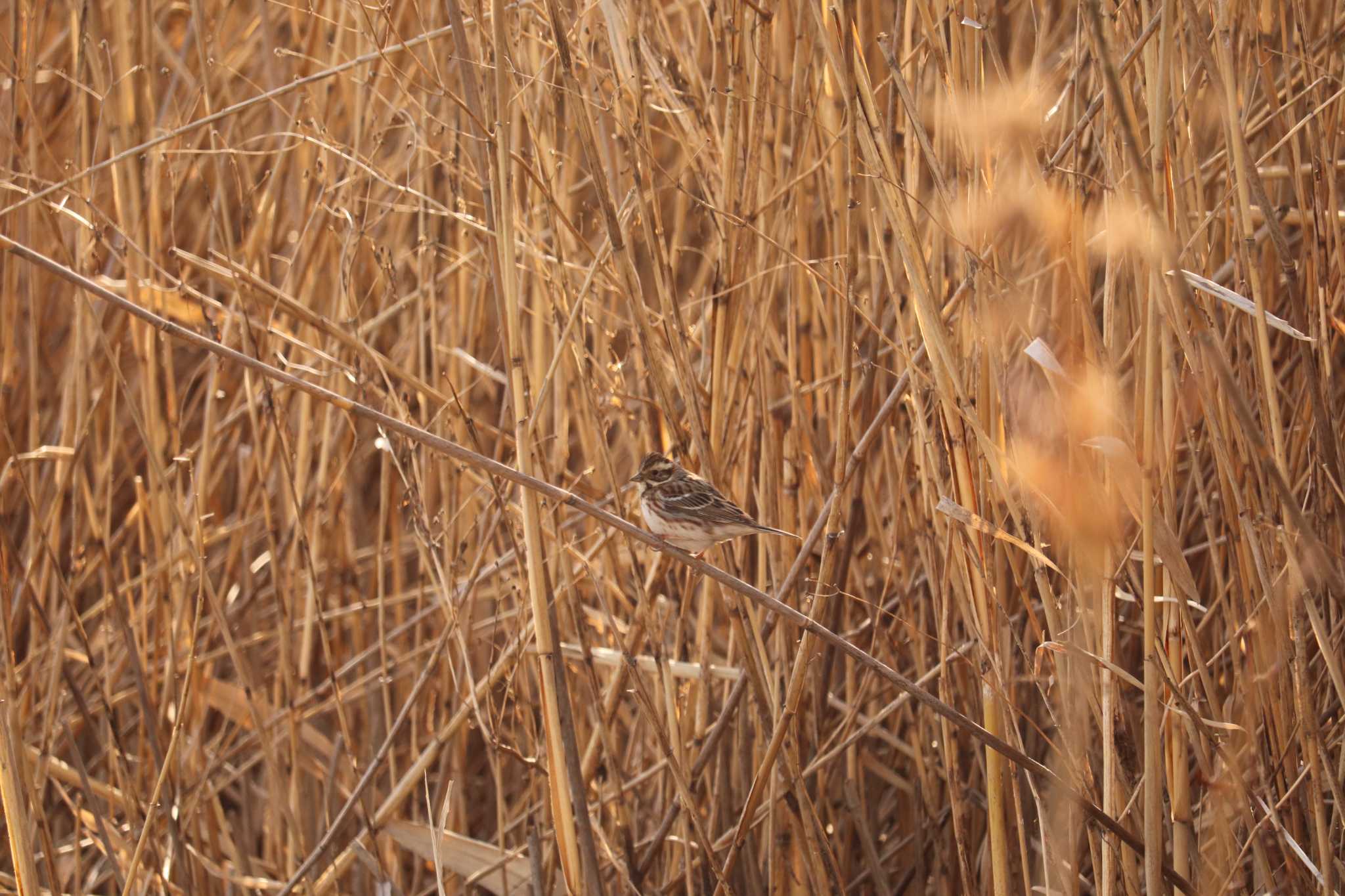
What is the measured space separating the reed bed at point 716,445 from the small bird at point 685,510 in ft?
0.23

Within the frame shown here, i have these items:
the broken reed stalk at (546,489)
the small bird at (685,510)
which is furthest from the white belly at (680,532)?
the broken reed stalk at (546,489)

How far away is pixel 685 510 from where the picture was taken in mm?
2832

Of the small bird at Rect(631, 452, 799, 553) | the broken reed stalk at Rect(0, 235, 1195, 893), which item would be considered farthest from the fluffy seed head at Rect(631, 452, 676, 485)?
A: the broken reed stalk at Rect(0, 235, 1195, 893)

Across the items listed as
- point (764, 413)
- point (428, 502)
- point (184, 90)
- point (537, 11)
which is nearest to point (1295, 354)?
point (764, 413)

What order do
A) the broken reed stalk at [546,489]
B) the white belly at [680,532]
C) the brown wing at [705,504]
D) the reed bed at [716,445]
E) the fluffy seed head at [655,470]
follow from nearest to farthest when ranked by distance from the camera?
1. the broken reed stalk at [546,489]
2. the reed bed at [716,445]
3. the brown wing at [705,504]
4. the white belly at [680,532]
5. the fluffy seed head at [655,470]

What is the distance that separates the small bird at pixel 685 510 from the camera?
2618 millimetres

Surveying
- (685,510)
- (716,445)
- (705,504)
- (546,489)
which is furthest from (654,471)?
(546,489)

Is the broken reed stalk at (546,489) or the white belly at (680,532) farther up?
the broken reed stalk at (546,489)

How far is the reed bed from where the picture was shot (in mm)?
2002

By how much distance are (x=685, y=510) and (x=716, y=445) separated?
328mm

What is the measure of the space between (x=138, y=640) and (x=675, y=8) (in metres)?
2.19

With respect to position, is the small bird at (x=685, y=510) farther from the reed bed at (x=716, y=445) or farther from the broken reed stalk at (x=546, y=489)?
the broken reed stalk at (x=546, y=489)

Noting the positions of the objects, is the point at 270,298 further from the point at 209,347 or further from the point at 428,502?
the point at 209,347

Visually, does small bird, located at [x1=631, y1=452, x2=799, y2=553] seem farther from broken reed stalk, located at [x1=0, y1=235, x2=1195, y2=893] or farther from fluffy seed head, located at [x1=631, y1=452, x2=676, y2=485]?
broken reed stalk, located at [x1=0, y1=235, x2=1195, y2=893]
